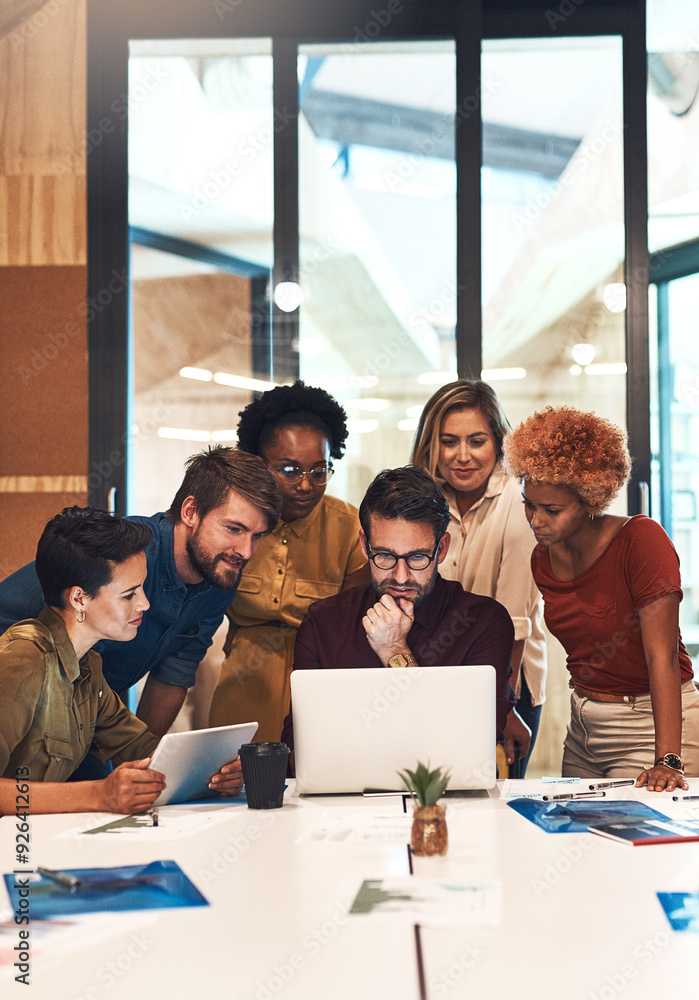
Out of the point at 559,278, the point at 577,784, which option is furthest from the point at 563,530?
the point at 559,278

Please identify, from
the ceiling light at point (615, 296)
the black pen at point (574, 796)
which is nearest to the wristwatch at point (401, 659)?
the black pen at point (574, 796)

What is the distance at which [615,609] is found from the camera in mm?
2291

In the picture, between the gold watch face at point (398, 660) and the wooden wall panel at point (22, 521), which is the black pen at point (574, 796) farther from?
the wooden wall panel at point (22, 521)

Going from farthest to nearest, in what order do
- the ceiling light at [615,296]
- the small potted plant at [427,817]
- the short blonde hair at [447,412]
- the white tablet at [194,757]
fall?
the ceiling light at [615,296] < the short blonde hair at [447,412] < the white tablet at [194,757] < the small potted plant at [427,817]

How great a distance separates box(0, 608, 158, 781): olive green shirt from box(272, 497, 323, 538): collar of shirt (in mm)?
888

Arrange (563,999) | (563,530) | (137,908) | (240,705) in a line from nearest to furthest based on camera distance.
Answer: (563,999) → (137,908) → (563,530) → (240,705)

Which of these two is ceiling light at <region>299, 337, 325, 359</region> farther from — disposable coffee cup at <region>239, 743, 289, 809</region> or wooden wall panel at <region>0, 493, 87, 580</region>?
disposable coffee cup at <region>239, 743, 289, 809</region>

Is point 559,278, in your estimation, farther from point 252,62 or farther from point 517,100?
point 252,62

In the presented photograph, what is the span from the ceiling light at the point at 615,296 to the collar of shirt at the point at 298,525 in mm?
1645

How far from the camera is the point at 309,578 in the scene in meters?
2.78

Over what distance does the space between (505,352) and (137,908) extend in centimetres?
288

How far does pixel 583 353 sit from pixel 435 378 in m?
0.62

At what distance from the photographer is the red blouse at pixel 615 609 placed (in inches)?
88.0

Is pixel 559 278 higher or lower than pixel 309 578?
higher
